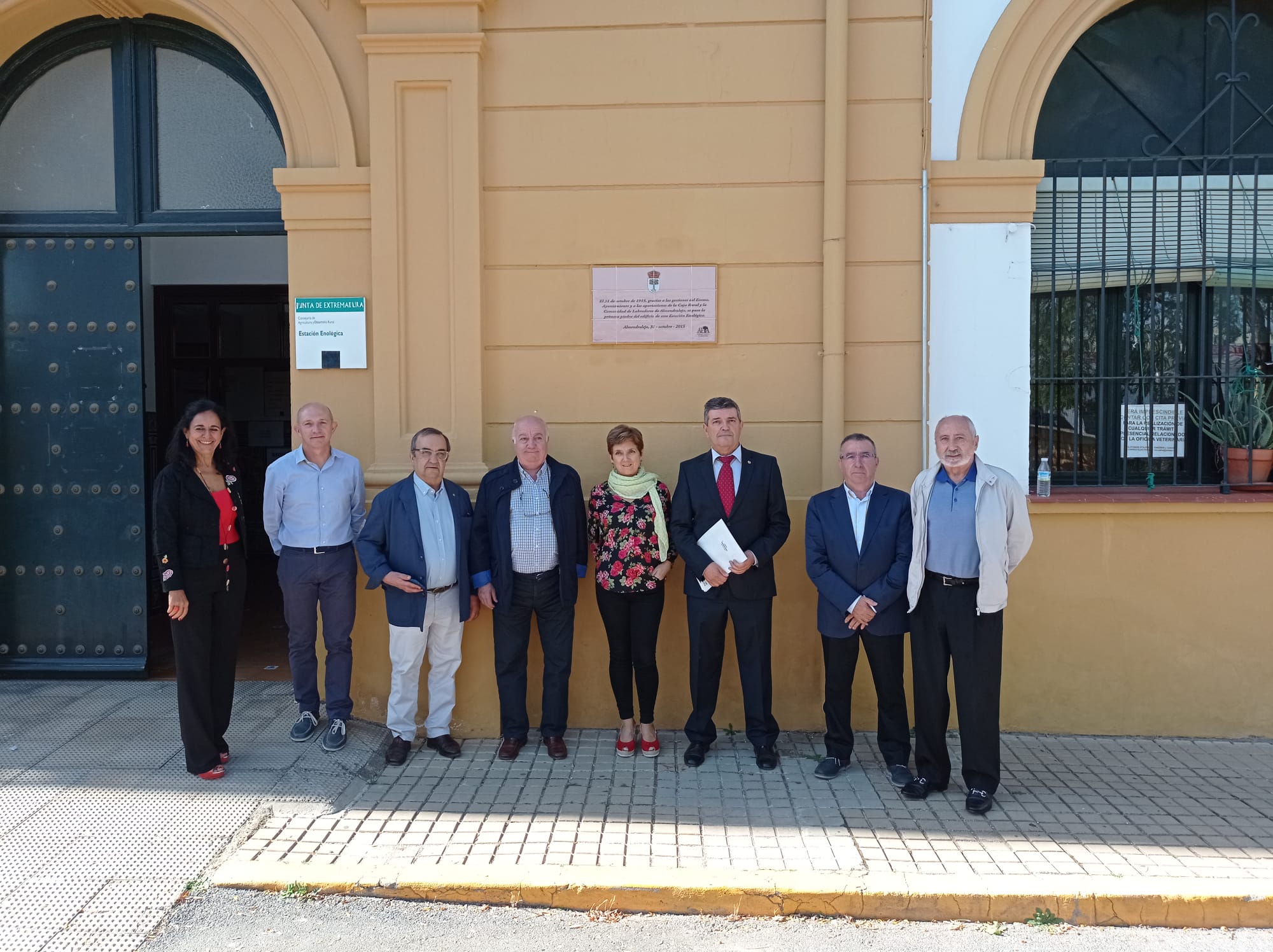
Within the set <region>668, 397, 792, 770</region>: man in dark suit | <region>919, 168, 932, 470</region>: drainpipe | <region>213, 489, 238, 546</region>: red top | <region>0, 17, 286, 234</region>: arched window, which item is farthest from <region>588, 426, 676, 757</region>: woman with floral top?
<region>0, 17, 286, 234</region>: arched window

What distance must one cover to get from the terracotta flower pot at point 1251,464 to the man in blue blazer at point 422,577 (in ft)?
14.0

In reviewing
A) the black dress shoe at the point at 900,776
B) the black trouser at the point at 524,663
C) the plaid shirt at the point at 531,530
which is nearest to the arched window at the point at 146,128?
the plaid shirt at the point at 531,530

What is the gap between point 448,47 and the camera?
4938 mm

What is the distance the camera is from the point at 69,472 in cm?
570

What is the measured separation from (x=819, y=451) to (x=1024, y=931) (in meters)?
2.53

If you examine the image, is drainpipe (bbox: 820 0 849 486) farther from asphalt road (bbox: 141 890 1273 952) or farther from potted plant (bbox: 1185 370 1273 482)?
asphalt road (bbox: 141 890 1273 952)

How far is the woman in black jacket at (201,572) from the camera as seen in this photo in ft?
13.9

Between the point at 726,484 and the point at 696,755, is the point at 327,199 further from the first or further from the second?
the point at 696,755

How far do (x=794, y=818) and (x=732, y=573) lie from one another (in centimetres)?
116

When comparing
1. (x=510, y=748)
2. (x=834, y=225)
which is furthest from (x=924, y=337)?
(x=510, y=748)

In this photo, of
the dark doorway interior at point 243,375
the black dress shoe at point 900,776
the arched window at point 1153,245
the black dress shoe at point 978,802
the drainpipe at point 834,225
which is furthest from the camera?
the dark doorway interior at point 243,375

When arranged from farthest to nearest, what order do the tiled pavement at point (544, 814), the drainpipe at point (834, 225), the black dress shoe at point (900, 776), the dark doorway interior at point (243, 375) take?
the dark doorway interior at point (243, 375) < the drainpipe at point (834, 225) < the black dress shoe at point (900, 776) < the tiled pavement at point (544, 814)

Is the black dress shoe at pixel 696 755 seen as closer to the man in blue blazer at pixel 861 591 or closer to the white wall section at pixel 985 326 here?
the man in blue blazer at pixel 861 591

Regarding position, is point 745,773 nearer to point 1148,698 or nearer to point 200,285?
point 1148,698
